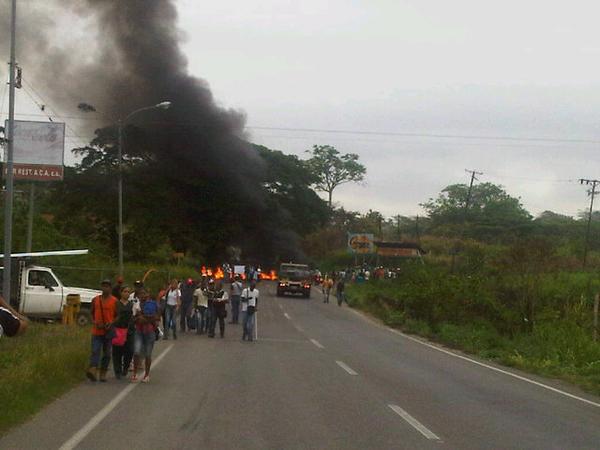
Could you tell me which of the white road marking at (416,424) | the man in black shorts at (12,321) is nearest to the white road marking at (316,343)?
the white road marking at (416,424)

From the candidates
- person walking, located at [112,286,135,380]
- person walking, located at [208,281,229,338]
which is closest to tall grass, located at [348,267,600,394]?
person walking, located at [208,281,229,338]

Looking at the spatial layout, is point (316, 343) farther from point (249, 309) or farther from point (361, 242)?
point (361, 242)

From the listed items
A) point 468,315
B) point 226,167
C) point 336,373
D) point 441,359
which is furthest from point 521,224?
point 336,373

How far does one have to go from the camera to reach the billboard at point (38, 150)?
22266mm

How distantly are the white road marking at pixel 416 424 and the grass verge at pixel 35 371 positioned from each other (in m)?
4.44

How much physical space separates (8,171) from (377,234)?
247 ft

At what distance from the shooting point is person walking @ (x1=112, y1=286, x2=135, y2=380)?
12727 millimetres

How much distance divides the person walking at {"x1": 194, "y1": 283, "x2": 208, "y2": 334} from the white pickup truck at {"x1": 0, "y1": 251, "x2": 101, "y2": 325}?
3.58 m

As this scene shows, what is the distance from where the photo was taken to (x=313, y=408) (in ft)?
34.5

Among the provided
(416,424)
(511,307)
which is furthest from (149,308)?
(511,307)

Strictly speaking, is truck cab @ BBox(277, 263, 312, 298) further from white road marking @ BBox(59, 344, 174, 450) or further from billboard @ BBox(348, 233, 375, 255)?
white road marking @ BBox(59, 344, 174, 450)

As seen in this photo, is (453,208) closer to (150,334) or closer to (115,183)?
(115,183)

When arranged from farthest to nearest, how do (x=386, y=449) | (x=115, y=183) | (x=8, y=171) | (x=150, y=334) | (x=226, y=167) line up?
(x=226, y=167), (x=115, y=183), (x=8, y=171), (x=150, y=334), (x=386, y=449)

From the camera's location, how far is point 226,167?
177ft
